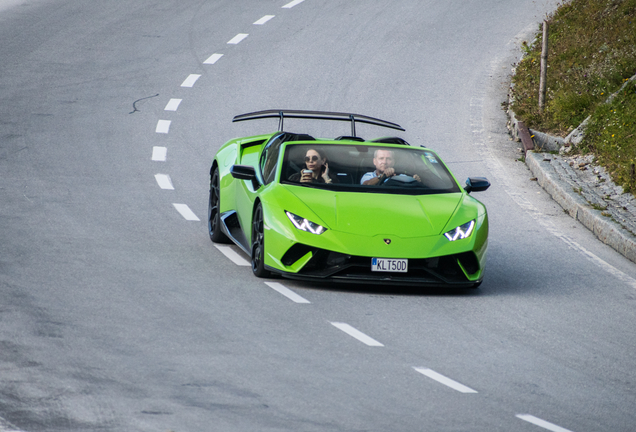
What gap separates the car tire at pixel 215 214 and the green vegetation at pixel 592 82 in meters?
5.59

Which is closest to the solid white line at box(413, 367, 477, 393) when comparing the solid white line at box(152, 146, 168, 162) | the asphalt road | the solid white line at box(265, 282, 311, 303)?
the asphalt road

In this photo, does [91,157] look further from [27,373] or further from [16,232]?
[27,373]

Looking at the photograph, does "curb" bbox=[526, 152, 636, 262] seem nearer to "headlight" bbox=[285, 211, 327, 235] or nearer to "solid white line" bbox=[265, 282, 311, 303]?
"headlight" bbox=[285, 211, 327, 235]

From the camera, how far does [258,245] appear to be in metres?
9.06

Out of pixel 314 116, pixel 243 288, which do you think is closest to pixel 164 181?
pixel 314 116

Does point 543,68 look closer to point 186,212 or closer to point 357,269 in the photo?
point 186,212

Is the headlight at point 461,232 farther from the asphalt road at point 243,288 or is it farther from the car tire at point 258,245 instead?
the car tire at point 258,245

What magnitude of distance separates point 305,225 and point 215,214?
2.42 m

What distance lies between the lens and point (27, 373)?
5832 mm

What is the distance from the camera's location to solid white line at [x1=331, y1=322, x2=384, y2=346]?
23.5 feet

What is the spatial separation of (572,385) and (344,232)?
268 cm

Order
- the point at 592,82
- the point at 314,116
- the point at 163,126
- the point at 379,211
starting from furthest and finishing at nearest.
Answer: the point at 592,82 < the point at 163,126 < the point at 314,116 < the point at 379,211

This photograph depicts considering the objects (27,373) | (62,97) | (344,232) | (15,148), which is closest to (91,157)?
(15,148)

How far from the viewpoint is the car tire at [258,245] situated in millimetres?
8930
